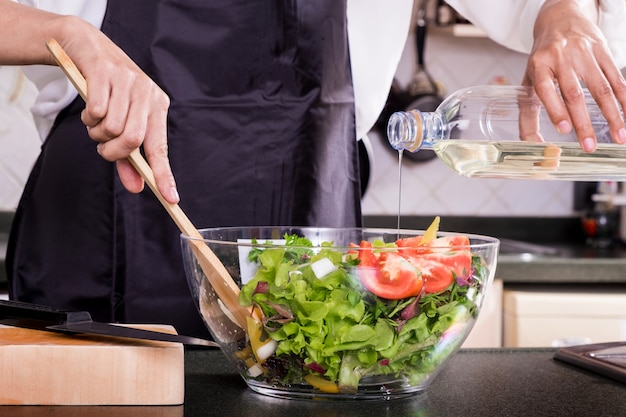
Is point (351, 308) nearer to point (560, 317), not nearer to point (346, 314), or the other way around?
point (346, 314)

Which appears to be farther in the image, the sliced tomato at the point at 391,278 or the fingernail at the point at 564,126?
the fingernail at the point at 564,126

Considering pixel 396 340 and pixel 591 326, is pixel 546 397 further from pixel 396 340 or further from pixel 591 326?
pixel 591 326

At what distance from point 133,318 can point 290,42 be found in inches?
17.1

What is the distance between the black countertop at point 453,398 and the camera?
2.30 feet

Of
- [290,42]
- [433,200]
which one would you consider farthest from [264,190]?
[433,200]

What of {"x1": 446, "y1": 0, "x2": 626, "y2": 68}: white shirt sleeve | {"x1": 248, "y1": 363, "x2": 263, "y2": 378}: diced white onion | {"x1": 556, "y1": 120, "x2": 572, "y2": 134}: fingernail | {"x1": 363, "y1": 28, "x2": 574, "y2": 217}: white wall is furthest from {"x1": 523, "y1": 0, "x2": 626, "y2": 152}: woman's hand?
{"x1": 363, "y1": 28, "x2": 574, "y2": 217}: white wall

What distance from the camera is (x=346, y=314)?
26.8 inches

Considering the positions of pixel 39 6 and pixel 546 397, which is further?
pixel 39 6

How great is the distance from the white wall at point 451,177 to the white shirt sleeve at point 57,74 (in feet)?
4.81

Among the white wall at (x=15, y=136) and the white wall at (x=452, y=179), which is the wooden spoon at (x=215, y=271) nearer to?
the white wall at (x=15, y=136)

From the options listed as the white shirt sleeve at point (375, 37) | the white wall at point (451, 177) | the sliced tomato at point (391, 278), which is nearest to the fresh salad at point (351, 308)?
the sliced tomato at point (391, 278)

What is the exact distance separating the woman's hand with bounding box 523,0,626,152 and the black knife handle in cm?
54

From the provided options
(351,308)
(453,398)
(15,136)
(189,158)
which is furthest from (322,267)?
(15,136)

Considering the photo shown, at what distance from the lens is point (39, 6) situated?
1.16 meters
